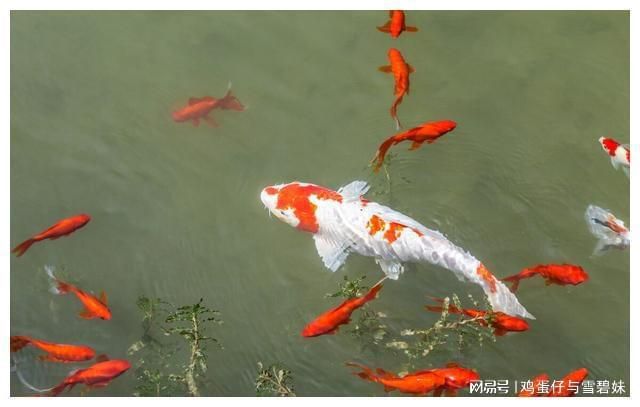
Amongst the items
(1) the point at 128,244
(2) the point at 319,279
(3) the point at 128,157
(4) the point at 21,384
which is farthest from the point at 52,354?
(2) the point at 319,279

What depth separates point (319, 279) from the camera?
5266mm

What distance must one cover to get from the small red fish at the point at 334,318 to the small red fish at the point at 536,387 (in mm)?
1312

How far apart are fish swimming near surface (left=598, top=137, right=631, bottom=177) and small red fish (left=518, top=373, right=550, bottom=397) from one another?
1746 mm

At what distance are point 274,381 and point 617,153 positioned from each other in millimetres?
3165

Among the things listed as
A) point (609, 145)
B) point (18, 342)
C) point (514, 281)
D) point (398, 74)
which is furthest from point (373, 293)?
point (18, 342)

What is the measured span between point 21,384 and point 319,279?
2.38 m

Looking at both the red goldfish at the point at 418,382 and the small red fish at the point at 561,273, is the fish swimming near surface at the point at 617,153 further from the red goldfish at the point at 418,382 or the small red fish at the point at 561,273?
the red goldfish at the point at 418,382

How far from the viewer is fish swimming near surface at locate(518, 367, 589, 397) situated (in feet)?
15.8

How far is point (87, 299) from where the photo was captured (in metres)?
5.04

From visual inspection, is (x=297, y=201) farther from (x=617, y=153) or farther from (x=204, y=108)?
(x=617, y=153)

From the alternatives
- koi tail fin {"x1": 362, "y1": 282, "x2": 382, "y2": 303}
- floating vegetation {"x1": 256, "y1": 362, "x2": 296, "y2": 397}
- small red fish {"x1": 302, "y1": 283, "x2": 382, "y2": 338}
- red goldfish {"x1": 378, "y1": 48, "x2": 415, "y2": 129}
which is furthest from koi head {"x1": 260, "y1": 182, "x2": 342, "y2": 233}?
floating vegetation {"x1": 256, "y1": 362, "x2": 296, "y2": 397}

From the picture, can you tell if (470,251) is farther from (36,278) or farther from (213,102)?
(36,278)

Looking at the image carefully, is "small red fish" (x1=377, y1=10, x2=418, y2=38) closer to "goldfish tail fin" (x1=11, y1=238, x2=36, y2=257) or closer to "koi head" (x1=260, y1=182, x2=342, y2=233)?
"koi head" (x1=260, y1=182, x2=342, y2=233)

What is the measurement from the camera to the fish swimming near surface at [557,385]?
190 inches
